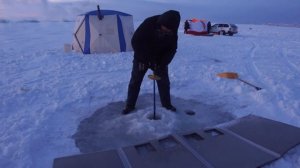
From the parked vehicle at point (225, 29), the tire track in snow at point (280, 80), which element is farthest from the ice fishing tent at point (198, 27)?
the tire track in snow at point (280, 80)

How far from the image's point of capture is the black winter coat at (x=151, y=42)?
399cm

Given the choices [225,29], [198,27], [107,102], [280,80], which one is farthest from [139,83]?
[225,29]

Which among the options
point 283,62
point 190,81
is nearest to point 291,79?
point 190,81

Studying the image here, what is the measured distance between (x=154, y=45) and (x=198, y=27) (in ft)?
70.6

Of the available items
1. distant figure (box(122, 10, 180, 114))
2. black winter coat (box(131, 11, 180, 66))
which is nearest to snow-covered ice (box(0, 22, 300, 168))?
distant figure (box(122, 10, 180, 114))

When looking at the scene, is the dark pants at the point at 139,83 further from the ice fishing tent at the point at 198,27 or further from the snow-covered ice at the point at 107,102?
the ice fishing tent at the point at 198,27

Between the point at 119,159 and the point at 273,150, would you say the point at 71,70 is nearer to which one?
the point at 119,159

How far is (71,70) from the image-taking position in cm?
796

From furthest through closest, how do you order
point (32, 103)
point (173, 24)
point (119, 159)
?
point (32, 103) → point (173, 24) → point (119, 159)

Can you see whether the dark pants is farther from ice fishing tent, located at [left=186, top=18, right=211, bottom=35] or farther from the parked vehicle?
the parked vehicle

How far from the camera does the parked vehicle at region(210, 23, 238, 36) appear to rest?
24.9 meters

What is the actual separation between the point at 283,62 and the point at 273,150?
7.40 metres

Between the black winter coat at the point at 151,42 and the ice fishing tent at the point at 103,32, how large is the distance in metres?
7.15

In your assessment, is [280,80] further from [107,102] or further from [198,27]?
[198,27]
